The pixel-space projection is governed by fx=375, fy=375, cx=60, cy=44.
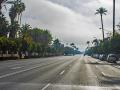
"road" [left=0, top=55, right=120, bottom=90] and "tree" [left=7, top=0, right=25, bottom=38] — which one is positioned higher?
"tree" [left=7, top=0, right=25, bottom=38]

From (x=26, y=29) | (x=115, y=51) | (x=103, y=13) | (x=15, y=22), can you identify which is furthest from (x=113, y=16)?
(x=26, y=29)

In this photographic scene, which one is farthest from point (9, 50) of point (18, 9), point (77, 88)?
point (77, 88)

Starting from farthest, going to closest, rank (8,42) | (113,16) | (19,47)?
1. (19,47)
2. (8,42)
3. (113,16)

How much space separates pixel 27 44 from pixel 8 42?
60.6 feet

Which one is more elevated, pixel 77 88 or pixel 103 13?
pixel 103 13

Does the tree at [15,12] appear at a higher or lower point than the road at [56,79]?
higher

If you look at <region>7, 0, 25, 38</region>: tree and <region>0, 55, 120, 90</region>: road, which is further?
<region>7, 0, 25, 38</region>: tree

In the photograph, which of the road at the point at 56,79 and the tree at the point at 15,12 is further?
the tree at the point at 15,12

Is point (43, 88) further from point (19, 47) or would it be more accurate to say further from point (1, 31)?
point (1, 31)

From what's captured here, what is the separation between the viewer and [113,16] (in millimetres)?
82562

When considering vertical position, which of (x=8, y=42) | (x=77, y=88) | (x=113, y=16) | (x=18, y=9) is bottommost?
(x=77, y=88)

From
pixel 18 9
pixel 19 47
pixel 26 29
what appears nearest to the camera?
pixel 19 47

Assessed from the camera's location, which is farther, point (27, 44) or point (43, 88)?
point (27, 44)

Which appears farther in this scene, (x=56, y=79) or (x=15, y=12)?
(x=15, y=12)
